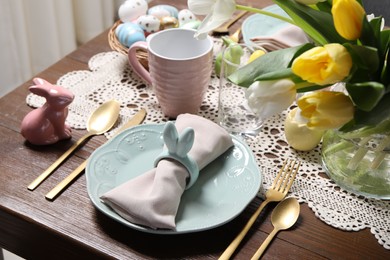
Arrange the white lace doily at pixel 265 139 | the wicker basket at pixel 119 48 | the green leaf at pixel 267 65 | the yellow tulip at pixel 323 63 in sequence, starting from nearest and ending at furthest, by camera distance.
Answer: the yellow tulip at pixel 323 63, the green leaf at pixel 267 65, the white lace doily at pixel 265 139, the wicker basket at pixel 119 48

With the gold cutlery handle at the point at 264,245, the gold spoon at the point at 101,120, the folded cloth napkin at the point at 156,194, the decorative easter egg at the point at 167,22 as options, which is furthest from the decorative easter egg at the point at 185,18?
the gold cutlery handle at the point at 264,245

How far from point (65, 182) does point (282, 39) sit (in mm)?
519

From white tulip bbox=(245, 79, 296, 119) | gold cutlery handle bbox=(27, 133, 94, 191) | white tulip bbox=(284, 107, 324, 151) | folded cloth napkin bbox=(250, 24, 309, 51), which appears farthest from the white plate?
white tulip bbox=(245, 79, 296, 119)

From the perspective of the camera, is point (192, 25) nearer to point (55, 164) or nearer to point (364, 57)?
point (55, 164)

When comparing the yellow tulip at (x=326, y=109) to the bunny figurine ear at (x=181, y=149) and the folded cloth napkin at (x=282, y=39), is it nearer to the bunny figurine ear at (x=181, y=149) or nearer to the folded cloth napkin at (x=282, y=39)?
the bunny figurine ear at (x=181, y=149)

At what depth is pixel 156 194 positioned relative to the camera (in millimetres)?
691

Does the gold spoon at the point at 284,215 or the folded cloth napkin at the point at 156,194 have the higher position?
the folded cloth napkin at the point at 156,194

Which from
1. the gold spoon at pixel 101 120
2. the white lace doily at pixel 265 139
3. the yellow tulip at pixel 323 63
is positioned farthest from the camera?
the gold spoon at pixel 101 120

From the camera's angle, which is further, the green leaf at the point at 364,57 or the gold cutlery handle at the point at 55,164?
the gold cutlery handle at the point at 55,164

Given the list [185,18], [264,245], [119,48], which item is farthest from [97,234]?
[185,18]

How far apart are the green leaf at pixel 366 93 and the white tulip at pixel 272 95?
6 cm

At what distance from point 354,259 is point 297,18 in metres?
0.32

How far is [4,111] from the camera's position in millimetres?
902

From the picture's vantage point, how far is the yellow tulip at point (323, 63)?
519 mm
